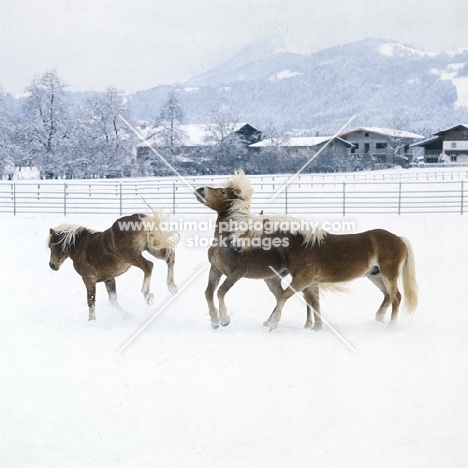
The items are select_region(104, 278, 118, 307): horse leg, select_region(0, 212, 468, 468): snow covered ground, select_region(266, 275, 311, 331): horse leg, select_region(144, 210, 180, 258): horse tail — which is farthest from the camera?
select_region(104, 278, 118, 307): horse leg

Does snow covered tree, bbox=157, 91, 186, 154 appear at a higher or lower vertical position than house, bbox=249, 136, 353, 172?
higher

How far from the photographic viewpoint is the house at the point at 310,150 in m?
5.16

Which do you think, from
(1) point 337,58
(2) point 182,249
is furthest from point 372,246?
(1) point 337,58

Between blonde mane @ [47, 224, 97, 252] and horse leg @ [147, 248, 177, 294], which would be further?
blonde mane @ [47, 224, 97, 252]

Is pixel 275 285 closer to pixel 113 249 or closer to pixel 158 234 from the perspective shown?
pixel 158 234

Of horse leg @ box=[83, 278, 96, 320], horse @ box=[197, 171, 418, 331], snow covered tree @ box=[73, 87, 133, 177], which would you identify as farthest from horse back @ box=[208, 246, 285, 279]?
snow covered tree @ box=[73, 87, 133, 177]

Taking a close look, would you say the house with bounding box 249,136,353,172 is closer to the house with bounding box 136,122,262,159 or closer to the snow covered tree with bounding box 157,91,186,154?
the house with bounding box 136,122,262,159

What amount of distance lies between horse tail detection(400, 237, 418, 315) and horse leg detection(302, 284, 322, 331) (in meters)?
0.64

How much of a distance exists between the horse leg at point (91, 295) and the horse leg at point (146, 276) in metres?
0.43

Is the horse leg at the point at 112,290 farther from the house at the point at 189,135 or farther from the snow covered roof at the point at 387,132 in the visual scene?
the snow covered roof at the point at 387,132

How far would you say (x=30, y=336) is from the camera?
163 inches

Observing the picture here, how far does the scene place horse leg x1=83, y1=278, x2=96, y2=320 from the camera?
170 inches

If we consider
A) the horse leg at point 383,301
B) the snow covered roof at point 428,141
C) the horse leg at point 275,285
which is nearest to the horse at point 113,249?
the horse leg at point 275,285

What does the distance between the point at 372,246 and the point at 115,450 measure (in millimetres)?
2211
